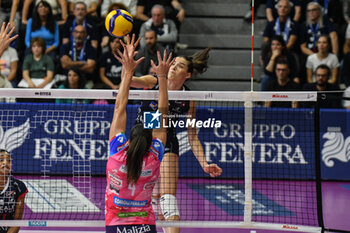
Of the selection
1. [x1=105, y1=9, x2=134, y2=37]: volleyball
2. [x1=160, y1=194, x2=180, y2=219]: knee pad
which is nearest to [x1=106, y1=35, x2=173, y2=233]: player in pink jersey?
[x1=160, y1=194, x2=180, y2=219]: knee pad

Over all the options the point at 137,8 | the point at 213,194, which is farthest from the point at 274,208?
the point at 137,8

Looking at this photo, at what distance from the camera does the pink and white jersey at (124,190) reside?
5.09m

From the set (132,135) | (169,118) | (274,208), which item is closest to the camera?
(132,135)

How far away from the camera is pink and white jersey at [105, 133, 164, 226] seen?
16.7ft

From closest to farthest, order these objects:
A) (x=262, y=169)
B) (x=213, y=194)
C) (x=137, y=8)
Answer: (x=213, y=194) → (x=262, y=169) → (x=137, y=8)

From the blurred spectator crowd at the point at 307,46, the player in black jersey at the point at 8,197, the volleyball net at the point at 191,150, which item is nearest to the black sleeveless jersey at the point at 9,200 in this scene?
the player in black jersey at the point at 8,197

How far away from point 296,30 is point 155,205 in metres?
7.60

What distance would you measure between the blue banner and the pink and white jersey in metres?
5.91

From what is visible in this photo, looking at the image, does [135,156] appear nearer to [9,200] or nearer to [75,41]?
[9,200]

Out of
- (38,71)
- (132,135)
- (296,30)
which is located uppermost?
(296,30)

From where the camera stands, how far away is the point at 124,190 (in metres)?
5.10

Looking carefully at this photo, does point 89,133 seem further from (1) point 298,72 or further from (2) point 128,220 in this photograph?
(2) point 128,220

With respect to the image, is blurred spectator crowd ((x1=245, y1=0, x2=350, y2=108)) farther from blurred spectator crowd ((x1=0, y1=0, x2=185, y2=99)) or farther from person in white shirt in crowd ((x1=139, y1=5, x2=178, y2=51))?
blurred spectator crowd ((x1=0, y1=0, x2=185, y2=99))

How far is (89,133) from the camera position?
1116cm
